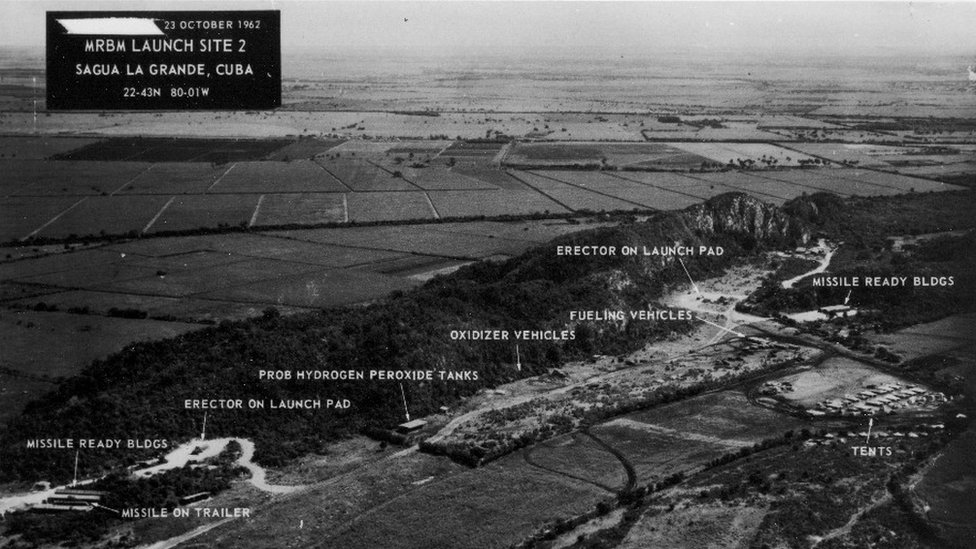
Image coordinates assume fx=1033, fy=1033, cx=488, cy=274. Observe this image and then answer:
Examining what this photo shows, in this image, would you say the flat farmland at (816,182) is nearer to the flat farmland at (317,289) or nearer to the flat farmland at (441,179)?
the flat farmland at (441,179)

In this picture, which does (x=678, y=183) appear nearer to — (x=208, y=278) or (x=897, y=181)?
(x=897, y=181)

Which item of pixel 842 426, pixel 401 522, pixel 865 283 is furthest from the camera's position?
pixel 865 283

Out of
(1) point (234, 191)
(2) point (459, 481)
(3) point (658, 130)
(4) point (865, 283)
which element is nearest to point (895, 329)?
(4) point (865, 283)

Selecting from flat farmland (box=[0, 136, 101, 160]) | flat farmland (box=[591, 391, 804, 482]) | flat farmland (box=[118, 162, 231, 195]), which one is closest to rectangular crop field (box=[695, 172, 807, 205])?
flat farmland (box=[591, 391, 804, 482])

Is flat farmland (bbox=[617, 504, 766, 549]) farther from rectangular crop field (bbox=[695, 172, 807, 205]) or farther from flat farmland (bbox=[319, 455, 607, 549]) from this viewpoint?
rectangular crop field (bbox=[695, 172, 807, 205])

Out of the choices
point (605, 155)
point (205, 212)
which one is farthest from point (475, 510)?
point (605, 155)

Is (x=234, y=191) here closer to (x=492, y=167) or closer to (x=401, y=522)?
(x=492, y=167)

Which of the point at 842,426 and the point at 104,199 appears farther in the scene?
the point at 104,199

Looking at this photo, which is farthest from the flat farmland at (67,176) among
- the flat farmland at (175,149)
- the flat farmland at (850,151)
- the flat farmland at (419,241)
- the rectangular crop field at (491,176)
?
the flat farmland at (850,151)
